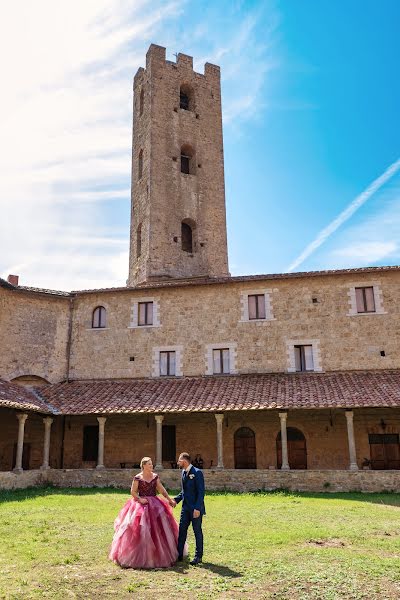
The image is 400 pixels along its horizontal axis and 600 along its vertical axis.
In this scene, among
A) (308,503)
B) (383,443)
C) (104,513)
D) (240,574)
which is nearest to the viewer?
(240,574)

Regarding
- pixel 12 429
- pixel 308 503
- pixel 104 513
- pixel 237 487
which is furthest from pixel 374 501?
pixel 12 429

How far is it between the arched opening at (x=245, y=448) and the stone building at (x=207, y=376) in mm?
43

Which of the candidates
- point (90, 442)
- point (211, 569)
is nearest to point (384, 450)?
point (90, 442)

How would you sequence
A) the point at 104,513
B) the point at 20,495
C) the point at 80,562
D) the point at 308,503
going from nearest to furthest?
the point at 80,562 → the point at 104,513 → the point at 308,503 → the point at 20,495

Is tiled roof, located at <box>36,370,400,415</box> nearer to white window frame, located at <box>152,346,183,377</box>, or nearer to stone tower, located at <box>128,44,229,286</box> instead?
white window frame, located at <box>152,346,183,377</box>

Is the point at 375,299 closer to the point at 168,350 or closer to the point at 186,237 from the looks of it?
the point at 168,350

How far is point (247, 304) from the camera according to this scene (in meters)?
23.2

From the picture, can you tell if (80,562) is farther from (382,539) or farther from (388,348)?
(388,348)

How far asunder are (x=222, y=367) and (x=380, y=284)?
7.53 m

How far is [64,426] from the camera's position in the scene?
907 inches

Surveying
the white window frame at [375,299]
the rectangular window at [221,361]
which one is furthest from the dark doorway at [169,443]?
the white window frame at [375,299]

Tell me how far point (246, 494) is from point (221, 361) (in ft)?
22.6

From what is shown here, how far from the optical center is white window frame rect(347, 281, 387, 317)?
2195 cm

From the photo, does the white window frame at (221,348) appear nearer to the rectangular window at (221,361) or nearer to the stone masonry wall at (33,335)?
the rectangular window at (221,361)
